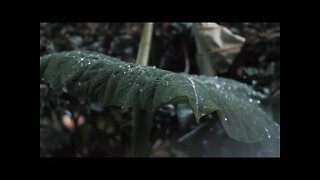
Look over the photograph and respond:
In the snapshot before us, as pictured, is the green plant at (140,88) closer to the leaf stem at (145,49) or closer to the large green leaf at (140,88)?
the large green leaf at (140,88)

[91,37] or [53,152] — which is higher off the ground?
[91,37]

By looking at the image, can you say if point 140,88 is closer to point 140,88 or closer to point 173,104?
point 140,88

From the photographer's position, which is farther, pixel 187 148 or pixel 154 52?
pixel 154 52

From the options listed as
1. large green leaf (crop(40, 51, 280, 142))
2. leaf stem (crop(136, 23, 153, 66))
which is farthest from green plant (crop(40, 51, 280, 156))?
leaf stem (crop(136, 23, 153, 66))

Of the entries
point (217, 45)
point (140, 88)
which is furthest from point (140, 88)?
point (217, 45)

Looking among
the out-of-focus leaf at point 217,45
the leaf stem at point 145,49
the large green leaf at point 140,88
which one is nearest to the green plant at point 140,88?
the large green leaf at point 140,88

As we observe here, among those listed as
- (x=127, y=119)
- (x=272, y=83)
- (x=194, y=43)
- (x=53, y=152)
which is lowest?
(x=53, y=152)

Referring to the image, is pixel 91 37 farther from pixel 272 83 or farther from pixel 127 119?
pixel 272 83

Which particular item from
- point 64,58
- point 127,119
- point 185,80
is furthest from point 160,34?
point 185,80
